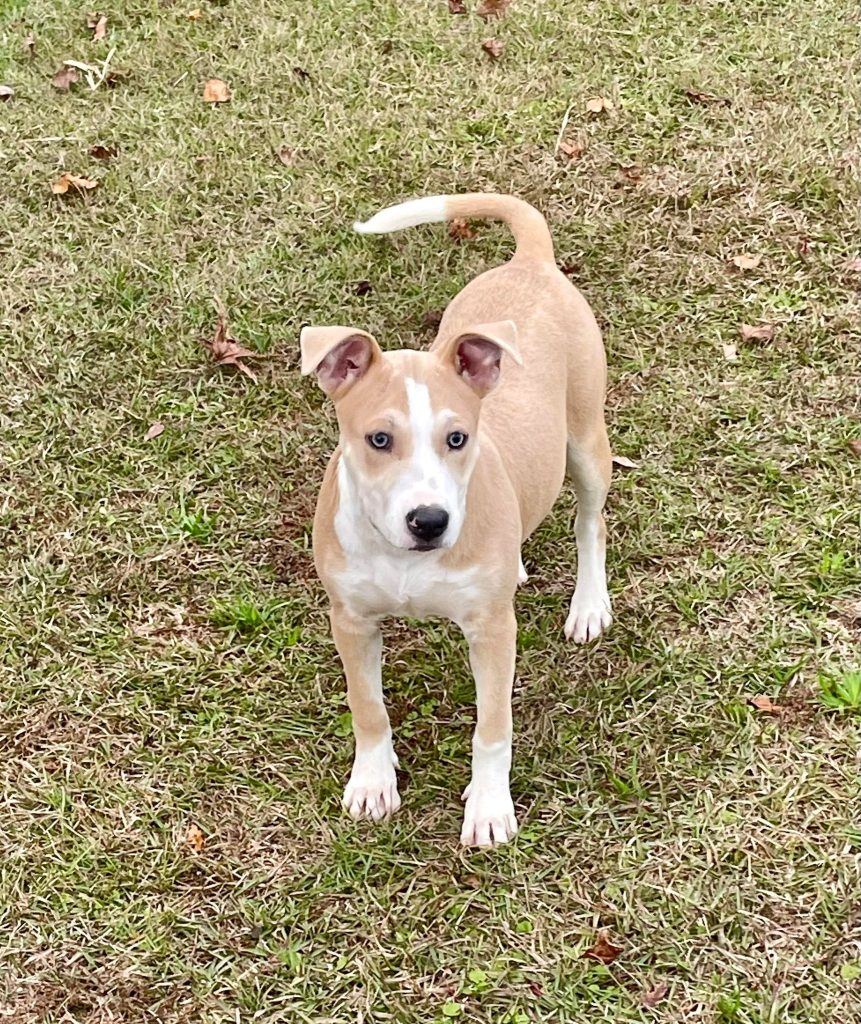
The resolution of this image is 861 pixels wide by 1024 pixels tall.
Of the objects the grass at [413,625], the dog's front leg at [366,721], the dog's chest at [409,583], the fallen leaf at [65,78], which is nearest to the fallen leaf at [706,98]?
the grass at [413,625]

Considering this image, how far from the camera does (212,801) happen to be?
4.18m

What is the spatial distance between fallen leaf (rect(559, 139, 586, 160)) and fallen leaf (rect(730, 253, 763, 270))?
117 centimetres

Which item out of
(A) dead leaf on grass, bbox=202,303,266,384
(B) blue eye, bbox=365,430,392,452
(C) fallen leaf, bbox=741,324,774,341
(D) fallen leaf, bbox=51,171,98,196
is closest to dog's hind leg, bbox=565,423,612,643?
(B) blue eye, bbox=365,430,392,452

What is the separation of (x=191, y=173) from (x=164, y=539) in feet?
8.77

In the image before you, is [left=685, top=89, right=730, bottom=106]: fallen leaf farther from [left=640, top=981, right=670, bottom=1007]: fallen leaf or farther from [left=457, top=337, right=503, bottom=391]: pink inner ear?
[left=640, top=981, right=670, bottom=1007]: fallen leaf

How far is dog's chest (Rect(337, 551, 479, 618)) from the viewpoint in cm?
352

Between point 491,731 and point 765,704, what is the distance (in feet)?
3.63

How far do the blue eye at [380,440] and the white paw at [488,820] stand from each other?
132 cm

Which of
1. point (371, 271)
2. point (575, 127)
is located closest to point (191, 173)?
point (371, 271)

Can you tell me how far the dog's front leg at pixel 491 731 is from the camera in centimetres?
371

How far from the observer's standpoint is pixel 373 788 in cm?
408

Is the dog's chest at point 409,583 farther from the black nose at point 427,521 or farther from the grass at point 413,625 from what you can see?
the grass at point 413,625

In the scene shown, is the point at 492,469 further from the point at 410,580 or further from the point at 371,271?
the point at 371,271

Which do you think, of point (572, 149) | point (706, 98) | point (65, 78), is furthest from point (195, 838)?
point (65, 78)
